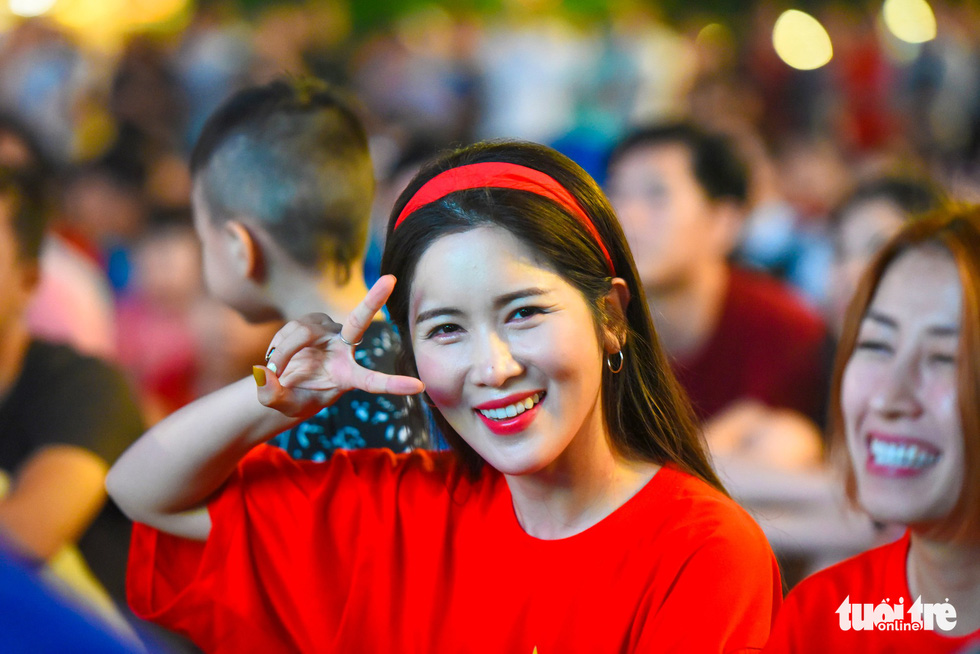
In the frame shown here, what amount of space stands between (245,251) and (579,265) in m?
0.71

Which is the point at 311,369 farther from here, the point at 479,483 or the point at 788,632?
the point at 788,632

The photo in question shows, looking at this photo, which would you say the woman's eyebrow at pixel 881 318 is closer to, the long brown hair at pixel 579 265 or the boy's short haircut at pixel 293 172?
the long brown hair at pixel 579 265

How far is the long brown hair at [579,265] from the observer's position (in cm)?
119

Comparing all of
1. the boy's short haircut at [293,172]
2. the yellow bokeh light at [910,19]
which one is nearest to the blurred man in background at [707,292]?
the boy's short haircut at [293,172]

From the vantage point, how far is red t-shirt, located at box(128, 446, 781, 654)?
46.5 inches

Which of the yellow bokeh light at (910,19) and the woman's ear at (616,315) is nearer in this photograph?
the woman's ear at (616,315)

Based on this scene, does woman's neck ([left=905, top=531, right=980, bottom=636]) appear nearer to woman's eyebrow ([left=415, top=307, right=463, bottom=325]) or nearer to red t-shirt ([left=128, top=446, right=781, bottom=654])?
red t-shirt ([left=128, top=446, right=781, bottom=654])

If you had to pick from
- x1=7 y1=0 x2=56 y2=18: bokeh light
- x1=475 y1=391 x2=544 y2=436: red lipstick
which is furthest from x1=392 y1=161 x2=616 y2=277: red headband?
x1=7 y1=0 x2=56 y2=18: bokeh light

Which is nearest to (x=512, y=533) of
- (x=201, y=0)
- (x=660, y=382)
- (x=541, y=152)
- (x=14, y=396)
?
(x=660, y=382)

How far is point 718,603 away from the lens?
43.9 inches

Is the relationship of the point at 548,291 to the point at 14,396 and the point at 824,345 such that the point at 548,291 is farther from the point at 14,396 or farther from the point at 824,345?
the point at 824,345

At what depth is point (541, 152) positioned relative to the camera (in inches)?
50.1

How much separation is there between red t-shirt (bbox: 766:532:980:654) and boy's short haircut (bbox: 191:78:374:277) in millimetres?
965

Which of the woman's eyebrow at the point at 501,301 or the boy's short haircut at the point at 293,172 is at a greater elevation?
the boy's short haircut at the point at 293,172
